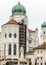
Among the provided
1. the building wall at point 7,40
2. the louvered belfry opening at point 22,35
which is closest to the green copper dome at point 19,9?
the louvered belfry opening at point 22,35

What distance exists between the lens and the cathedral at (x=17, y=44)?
312 ft

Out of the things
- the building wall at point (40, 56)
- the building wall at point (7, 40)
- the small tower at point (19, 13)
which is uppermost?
the small tower at point (19, 13)

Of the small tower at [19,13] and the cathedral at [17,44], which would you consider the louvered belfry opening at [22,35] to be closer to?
the cathedral at [17,44]

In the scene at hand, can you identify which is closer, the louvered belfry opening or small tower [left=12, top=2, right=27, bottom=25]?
the louvered belfry opening

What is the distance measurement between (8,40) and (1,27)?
4742 millimetres

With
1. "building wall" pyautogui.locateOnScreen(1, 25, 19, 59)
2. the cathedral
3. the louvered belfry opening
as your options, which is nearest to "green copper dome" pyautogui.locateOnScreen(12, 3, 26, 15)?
the cathedral

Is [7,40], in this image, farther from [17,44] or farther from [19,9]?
→ [19,9]

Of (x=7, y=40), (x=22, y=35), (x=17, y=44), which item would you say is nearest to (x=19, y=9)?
(x=22, y=35)

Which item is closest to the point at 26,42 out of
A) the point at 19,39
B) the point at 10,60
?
the point at 19,39

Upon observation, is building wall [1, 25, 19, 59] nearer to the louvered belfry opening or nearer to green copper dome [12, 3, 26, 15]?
the louvered belfry opening

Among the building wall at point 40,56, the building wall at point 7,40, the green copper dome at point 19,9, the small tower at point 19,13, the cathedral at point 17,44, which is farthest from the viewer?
the green copper dome at point 19,9

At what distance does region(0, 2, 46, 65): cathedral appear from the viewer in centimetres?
9512

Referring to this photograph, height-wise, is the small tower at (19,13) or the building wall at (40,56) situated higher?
the small tower at (19,13)

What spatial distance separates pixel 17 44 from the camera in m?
98.9
